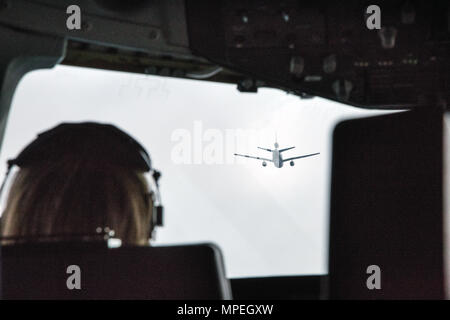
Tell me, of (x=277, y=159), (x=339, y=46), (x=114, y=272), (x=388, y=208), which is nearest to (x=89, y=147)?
(x=114, y=272)

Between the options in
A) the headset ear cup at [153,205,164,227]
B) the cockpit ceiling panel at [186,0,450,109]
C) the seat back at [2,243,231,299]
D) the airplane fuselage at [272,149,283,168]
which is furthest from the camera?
the airplane fuselage at [272,149,283,168]

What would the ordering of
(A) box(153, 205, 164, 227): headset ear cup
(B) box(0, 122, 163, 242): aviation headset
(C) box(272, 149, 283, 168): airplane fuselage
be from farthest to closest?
(C) box(272, 149, 283, 168): airplane fuselage → (A) box(153, 205, 164, 227): headset ear cup → (B) box(0, 122, 163, 242): aviation headset

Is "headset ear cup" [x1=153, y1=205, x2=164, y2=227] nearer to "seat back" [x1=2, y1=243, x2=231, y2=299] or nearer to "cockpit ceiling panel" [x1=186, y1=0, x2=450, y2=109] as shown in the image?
"seat back" [x1=2, y1=243, x2=231, y2=299]

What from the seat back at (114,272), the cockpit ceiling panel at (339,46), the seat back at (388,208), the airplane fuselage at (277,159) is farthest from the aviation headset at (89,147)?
the airplane fuselage at (277,159)

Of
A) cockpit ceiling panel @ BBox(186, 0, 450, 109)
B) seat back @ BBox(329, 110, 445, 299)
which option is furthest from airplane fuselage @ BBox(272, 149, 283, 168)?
seat back @ BBox(329, 110, 445, 299)

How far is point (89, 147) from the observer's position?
→ 3.01ft

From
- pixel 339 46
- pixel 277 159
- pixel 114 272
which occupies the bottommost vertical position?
pixel 114 272

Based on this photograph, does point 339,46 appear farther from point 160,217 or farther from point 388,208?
point 388,208

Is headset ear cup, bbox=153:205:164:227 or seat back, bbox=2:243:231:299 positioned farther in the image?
headset ear cup, bbox=153:205:164:227

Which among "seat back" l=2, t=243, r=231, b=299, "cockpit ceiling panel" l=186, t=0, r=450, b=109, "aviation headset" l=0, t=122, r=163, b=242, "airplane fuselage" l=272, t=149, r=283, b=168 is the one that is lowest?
"seat back" l=2, t=243, r=231, b=299

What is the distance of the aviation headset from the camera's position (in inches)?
35.5
